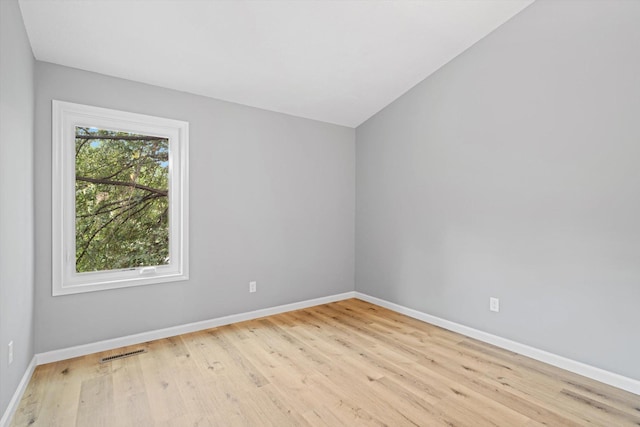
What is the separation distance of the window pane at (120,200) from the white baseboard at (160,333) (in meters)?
0.62

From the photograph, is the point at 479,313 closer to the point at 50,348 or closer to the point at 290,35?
the point at 290,35

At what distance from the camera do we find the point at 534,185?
104 inches

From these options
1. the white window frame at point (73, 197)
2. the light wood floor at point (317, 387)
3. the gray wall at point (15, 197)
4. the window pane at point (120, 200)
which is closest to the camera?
the gray wall at point (15, 197)

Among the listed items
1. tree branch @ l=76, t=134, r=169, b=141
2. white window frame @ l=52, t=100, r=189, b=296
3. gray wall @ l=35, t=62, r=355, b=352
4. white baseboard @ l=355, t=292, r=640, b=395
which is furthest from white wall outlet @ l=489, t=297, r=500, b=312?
tree branch @ l=76, t=134, r=169, b=141

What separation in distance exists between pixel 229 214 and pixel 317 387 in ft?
6.27

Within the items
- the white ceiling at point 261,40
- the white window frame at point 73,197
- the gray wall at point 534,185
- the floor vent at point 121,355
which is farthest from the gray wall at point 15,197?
the gray wall at point 534,185

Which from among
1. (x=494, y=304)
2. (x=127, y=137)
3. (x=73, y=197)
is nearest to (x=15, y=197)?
(x=73, y=197)

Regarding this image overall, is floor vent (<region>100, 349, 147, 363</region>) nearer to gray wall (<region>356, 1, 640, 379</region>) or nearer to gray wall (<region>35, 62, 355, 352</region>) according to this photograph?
gray wall (<region>35, 62, 355, 352</region>)

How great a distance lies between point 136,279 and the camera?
289 centimetres

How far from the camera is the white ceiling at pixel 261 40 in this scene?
2246 millimetres

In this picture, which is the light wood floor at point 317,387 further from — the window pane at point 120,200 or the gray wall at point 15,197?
the window pane at point 120,200

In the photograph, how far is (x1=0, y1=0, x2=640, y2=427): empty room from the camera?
2.07 metres

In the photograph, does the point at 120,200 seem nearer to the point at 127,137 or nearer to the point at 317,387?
the point at 127,137

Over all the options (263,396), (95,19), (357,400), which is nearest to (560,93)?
(357,400)
